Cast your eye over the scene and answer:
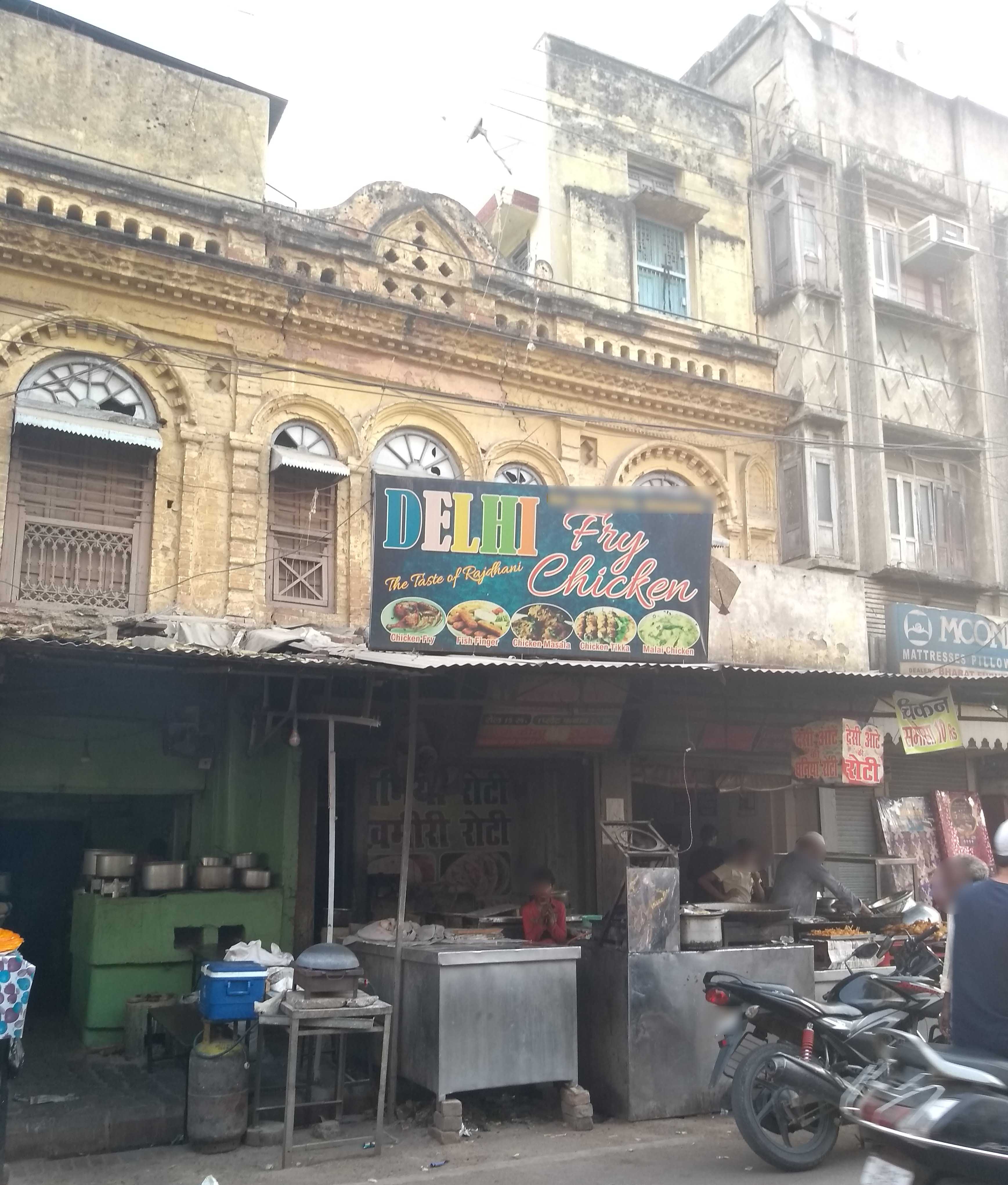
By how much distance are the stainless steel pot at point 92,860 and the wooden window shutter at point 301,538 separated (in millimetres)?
3019

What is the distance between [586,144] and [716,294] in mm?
2707

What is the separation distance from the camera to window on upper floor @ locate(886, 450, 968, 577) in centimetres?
1516

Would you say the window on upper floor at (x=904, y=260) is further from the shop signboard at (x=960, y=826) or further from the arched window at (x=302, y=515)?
the arched window at (x=302, y=515)

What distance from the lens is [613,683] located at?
32.3 feet

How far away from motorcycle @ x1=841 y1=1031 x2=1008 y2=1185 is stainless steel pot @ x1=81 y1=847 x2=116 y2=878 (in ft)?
22.3

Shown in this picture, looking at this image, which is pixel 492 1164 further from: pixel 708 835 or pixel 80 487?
pixel 80 487

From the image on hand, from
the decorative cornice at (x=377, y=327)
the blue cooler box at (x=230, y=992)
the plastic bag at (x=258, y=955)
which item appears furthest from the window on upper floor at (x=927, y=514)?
the blue cooler box at (x=230, y=992)

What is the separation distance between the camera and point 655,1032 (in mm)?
7289

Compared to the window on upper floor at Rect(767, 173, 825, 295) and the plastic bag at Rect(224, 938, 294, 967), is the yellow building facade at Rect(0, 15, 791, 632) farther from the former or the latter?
the plastic bag at Rect(224, 938, 294, 967)

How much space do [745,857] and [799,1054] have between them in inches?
188

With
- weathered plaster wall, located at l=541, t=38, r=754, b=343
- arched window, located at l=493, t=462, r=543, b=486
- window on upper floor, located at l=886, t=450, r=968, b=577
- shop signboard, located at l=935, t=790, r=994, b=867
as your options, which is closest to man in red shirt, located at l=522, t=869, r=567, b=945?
arched window, located at l=493, t=462, r=543, b=486

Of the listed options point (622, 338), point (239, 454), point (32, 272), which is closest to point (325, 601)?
point (239, 454)

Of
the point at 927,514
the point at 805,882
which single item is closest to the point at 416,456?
the point at 805,882

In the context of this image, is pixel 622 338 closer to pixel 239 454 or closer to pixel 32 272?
pixel 239 454
